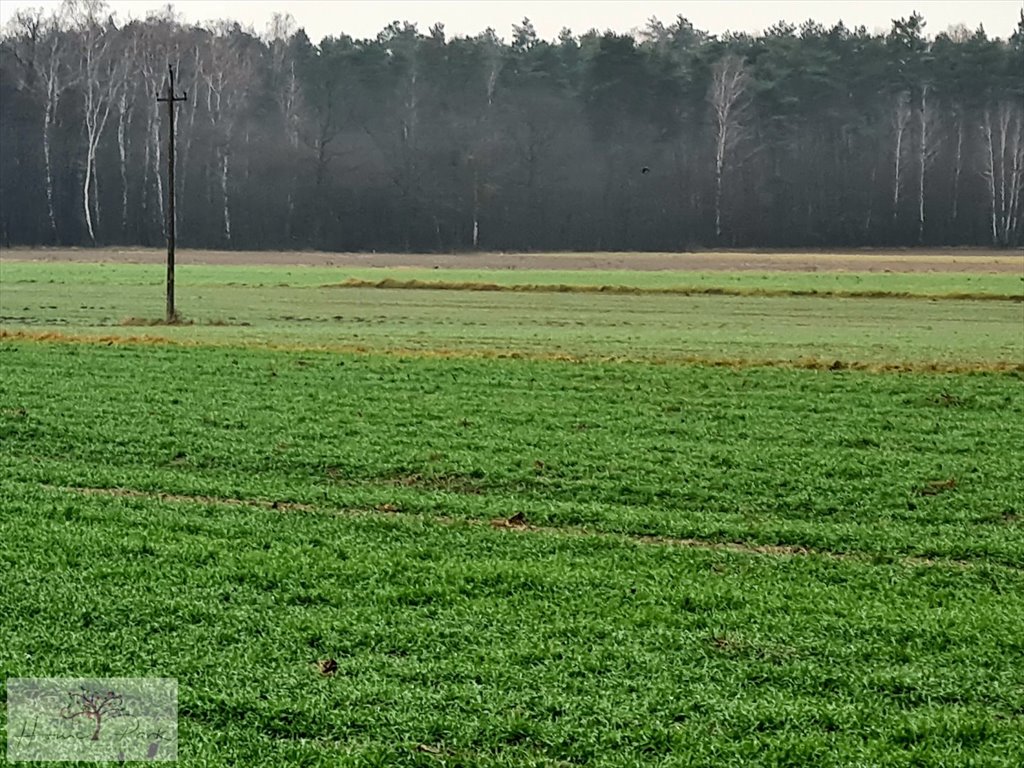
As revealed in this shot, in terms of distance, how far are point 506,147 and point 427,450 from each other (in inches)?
3160

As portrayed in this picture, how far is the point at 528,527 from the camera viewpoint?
10.3m

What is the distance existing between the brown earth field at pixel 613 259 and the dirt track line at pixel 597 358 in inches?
1596

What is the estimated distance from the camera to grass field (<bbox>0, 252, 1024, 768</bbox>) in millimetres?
6328

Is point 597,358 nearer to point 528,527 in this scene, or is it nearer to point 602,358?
point 602,358

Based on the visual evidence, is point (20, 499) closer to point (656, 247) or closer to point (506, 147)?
point (656, 247)

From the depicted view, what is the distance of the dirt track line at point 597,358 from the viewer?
62.7 ft

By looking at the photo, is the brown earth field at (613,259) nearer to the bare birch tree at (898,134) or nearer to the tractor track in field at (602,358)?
the bare birch tree at (898,134)

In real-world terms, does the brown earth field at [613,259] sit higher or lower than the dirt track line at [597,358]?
higher

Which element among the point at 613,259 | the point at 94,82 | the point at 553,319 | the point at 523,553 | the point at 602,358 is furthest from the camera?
the point at 94,82

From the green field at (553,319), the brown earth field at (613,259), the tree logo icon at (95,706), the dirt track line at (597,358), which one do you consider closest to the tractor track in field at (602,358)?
the dirt track line at (597,358)

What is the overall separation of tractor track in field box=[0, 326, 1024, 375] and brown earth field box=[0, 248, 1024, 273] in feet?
133

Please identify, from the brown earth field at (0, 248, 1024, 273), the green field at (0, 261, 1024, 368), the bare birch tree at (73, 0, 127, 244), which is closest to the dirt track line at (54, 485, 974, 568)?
the green field at (0, 261, 1024, 368)

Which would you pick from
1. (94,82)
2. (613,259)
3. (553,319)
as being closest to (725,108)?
(613,259)

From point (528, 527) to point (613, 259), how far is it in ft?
204
